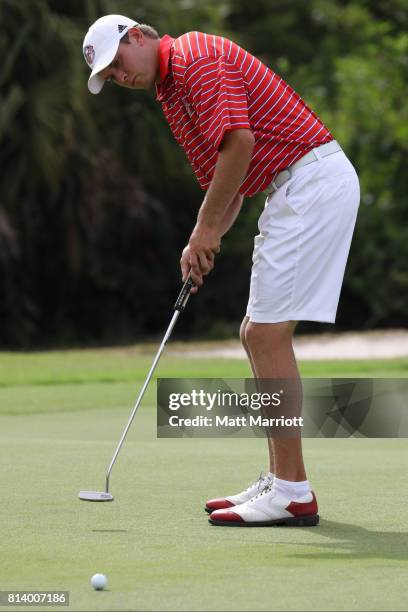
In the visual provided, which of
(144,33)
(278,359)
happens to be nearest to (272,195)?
(278,359)

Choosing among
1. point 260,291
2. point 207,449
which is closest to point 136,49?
point 260,291

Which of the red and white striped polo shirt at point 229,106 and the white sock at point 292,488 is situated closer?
the red and white striped polo shirt at point 229,106

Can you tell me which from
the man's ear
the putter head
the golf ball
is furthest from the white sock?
the man's ear

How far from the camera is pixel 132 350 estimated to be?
61.1ft

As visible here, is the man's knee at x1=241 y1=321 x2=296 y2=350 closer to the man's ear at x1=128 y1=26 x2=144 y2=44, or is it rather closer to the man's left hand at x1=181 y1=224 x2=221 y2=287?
the man's left hand at x1=181 y1=224 x2=221 y2=287

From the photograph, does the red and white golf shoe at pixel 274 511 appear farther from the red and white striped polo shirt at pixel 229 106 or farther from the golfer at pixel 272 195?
the red and white striped polo shirt at pixel 229 106

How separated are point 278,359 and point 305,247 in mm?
392

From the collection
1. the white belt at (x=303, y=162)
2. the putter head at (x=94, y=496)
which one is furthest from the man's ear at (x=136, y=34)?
the putter head at (x=94, y=496)

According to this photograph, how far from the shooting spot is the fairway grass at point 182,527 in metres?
3.22

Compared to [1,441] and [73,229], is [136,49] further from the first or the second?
[73,229]

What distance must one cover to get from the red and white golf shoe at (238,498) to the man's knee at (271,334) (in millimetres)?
520

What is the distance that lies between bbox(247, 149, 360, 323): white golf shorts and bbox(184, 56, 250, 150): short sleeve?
0.34 metres

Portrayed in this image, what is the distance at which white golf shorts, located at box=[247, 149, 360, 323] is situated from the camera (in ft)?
14.7

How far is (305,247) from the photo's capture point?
4480mm
